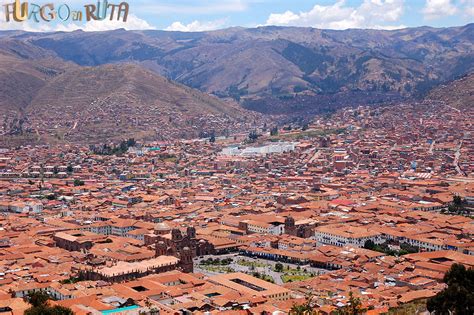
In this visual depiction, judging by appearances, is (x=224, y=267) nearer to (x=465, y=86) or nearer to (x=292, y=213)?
(x=292, y=213)

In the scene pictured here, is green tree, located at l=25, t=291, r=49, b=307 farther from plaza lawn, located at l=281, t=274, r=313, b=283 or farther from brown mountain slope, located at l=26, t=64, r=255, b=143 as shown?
brown mountain slope, located at l=26, t=64, r=255, b=143

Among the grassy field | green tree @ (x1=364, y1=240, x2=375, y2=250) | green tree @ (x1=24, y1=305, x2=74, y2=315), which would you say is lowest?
green tree @ (x1=364, y1=240, x2=375, y2=250)

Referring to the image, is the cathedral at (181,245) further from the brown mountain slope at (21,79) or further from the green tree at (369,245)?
the brown mountain slope at (21,79)

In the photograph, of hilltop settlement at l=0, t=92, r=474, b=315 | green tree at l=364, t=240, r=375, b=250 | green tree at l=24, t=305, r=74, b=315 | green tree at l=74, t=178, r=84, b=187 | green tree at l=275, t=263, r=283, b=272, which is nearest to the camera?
green tree at l=24, t=305, r=74, b=315

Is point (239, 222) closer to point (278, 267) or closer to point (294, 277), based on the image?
point (278, 267)

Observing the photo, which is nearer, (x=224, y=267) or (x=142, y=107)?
(x=224, y=267)

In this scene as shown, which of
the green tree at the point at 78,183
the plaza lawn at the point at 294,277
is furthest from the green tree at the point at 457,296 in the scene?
the green tree at the point at 78,183

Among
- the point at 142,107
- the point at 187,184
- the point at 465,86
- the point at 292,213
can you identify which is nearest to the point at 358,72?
the point at 465,86

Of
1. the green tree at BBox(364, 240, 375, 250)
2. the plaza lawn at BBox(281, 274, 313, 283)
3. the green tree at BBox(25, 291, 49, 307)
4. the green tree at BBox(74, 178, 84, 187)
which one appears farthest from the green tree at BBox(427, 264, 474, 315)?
the green tree at BBox(74, 178, 84, 187)
